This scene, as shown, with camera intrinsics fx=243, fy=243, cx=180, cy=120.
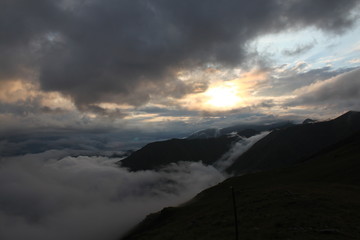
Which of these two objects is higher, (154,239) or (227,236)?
(227,236)

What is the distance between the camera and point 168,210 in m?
98.2

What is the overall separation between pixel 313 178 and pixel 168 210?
190 feet

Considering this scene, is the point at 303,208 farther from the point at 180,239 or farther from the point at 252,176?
the point at 252,176

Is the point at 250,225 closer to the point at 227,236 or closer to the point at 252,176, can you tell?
the point at 227,236

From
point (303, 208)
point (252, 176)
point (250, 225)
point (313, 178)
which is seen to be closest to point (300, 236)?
point (250, 225)

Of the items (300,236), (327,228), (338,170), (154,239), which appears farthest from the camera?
(338,170)

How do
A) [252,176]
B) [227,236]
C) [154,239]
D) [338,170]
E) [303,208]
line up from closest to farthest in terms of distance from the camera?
[227,236], [303,208], [154,239], [338,170], [252,176]

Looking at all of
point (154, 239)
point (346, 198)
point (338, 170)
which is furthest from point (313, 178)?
point (154, 239)

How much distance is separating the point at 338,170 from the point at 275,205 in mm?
62219

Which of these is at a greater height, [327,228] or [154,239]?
[327,228]

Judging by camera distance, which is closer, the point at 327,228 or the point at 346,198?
the point at 327,228

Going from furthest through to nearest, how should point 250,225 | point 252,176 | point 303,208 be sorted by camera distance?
point 252,176, point 303,208, point 250,225

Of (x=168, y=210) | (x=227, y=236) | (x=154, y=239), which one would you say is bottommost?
(x=168, y=210)

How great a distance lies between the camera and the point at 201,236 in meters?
38.6
